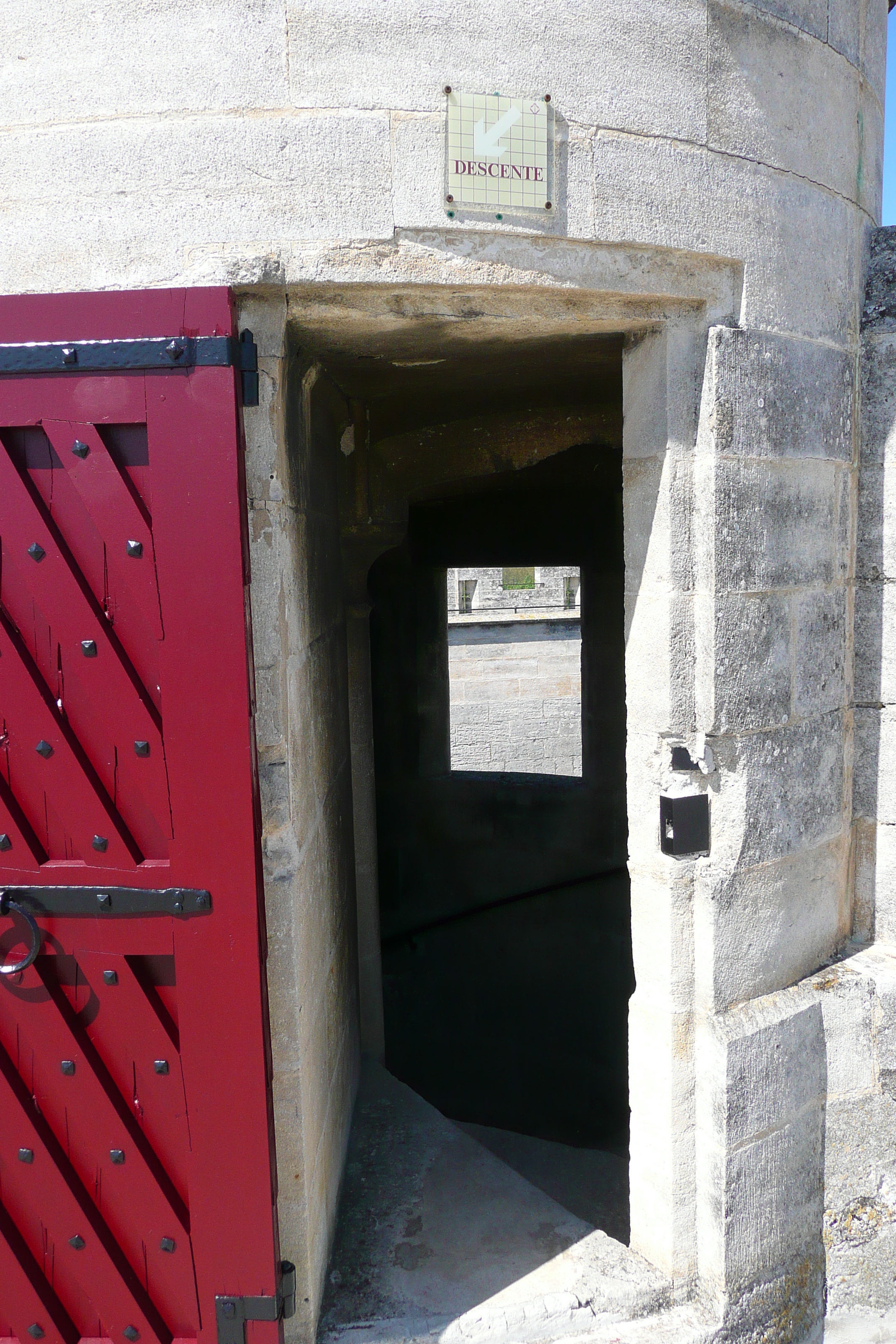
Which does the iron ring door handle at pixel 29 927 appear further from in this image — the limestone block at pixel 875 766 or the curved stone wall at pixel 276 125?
the limestone block at pixel 875 766

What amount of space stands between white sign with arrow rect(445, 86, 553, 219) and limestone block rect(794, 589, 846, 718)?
3.52ft

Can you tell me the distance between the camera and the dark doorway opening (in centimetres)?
501

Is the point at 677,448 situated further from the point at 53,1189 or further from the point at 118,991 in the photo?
the point at 53,1189

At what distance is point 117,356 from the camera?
1.71 metres

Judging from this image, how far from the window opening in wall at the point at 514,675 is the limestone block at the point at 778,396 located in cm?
921

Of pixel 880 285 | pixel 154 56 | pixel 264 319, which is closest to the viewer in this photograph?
pixel 154 56

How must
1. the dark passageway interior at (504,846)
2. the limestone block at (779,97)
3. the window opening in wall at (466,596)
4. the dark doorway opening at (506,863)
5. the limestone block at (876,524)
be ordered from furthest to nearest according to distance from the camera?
the window opening in wall at (466,596) → the dark doorway opening at (506,863) → the dark passageway interior at (504,846) → the limestone block at (876,524) → the limestone block at (779,97)

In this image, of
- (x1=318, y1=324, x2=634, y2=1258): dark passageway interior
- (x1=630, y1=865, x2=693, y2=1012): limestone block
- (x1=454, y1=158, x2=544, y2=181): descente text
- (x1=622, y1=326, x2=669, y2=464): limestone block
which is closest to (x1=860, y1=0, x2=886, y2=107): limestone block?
(x1=622, y1=326, x2=669, y2=464): limestone block

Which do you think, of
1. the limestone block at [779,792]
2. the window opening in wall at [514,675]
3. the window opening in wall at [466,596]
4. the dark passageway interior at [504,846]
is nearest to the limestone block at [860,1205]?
the limestone block at [779,792]

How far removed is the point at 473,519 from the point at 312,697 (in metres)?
3.08

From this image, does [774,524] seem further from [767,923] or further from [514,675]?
[514,675]

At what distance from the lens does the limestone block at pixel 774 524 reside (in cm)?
198

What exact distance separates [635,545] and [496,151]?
832 mm

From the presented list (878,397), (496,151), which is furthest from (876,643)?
(496,151)
